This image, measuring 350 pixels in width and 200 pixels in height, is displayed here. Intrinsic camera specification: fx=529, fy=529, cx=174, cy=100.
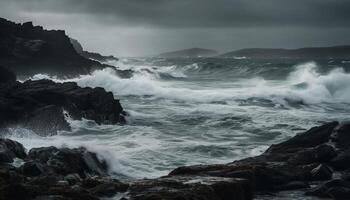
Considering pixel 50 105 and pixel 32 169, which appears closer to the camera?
pixel 32 169

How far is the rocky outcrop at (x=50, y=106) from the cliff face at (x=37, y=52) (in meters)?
19.9

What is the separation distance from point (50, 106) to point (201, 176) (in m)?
12.5

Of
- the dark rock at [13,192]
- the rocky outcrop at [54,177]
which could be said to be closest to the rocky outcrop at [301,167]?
the rocky outcrop at [54,177]

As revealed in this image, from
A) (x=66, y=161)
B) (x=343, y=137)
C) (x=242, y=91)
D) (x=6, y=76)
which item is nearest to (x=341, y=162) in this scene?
(x=343, y=137)

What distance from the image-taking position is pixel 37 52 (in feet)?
150

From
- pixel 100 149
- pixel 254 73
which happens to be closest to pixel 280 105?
pixel 100 149

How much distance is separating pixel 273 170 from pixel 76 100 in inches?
570

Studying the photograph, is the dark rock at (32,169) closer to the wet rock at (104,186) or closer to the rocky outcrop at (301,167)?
the wet rock at (104,186)

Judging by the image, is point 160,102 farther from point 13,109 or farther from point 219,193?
point 219,193

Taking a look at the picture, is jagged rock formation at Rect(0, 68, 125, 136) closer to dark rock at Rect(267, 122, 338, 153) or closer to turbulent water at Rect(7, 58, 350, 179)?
turbulent water at Rect(7, 58, 350, 179)

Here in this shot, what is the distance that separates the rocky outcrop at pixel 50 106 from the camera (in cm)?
2091

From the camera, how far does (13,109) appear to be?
21.4 metres

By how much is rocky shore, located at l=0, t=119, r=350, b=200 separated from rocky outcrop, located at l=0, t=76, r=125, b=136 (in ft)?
21.2

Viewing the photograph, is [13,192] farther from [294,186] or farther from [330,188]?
[330,188]
